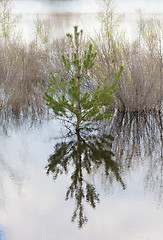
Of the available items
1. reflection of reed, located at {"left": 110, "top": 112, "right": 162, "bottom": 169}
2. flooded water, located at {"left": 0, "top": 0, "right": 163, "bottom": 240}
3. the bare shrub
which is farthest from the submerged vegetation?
flooded water, located at {"left": 0, "top": 0, "right": 163, "bottom": 240}

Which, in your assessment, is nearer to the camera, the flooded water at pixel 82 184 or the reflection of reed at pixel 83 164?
the flooded water at pixel 82 184

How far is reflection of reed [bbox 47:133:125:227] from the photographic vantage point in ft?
12.1

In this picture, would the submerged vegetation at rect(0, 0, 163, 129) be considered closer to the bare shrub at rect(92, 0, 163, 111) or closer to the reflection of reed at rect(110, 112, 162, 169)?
the bare shrub at rect(92, 0, 163, 111)

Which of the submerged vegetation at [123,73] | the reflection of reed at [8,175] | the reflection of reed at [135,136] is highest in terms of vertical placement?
the submerged vegetation at [123,73]

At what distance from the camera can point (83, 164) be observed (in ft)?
15.0

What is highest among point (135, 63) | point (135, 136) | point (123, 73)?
point (135, 63)

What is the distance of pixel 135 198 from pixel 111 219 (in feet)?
1.51

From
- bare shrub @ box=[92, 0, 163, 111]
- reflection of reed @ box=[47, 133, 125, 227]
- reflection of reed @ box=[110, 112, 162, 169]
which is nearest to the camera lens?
reflection of reed @ box=[47, 133, 125, 227]

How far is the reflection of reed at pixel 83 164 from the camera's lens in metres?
3.70

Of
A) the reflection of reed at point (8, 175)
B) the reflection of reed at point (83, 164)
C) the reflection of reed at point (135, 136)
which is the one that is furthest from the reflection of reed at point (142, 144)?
the reflection of reed at point (8, 175)

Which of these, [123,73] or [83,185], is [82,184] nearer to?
[83,185]

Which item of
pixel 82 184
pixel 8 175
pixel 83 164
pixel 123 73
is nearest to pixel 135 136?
pixel 83 164

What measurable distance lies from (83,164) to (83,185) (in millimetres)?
592

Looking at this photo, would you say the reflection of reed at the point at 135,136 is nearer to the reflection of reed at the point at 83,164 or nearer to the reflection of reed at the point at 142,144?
the reflection of reed at the point at 142,144
